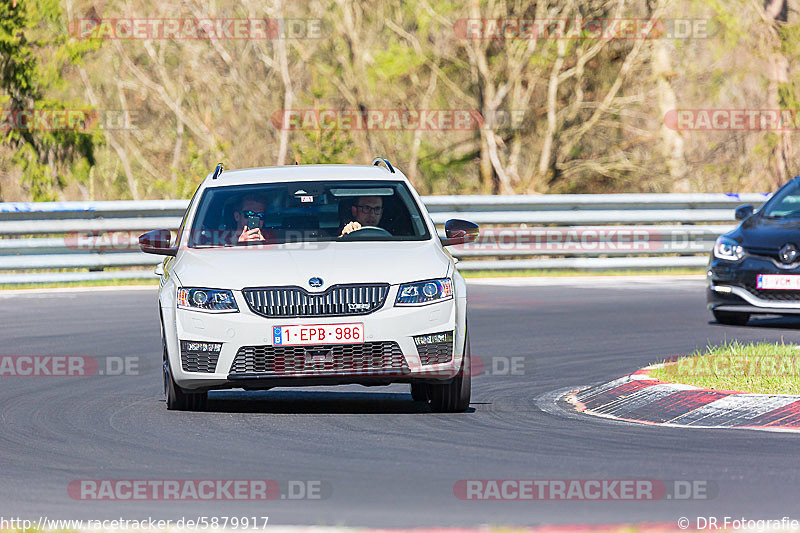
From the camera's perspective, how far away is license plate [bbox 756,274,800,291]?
48.6ft

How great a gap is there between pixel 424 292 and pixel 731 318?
7017 mm

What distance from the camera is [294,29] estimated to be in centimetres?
3128

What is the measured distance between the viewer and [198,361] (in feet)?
31.3

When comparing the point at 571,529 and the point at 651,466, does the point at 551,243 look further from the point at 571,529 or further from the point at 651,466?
the point at 571,529

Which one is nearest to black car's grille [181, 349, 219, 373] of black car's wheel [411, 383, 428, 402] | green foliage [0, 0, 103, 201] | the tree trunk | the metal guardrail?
black car's wheel [411, 383, 428, 402]

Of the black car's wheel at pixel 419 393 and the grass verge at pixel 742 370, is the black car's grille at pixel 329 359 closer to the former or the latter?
the black car's wheel at pixel 419 393

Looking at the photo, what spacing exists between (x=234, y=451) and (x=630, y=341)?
21.4 feet

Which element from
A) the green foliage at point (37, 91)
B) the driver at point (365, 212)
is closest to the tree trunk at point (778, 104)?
the green foliage at point (37, 91)

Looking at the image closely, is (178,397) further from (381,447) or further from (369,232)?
(381,447)

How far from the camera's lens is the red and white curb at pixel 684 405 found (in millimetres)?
9258

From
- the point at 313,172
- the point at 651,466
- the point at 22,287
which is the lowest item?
the point at 22,287

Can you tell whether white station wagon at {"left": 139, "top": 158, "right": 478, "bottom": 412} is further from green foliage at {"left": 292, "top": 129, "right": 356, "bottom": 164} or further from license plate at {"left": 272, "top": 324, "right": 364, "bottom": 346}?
green foliage at {"left": 292, "top": 129, "right": 356, "bottom": 164}

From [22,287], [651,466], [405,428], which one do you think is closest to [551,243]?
[22,287]

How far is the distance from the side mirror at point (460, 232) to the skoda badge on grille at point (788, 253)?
5204 mm
